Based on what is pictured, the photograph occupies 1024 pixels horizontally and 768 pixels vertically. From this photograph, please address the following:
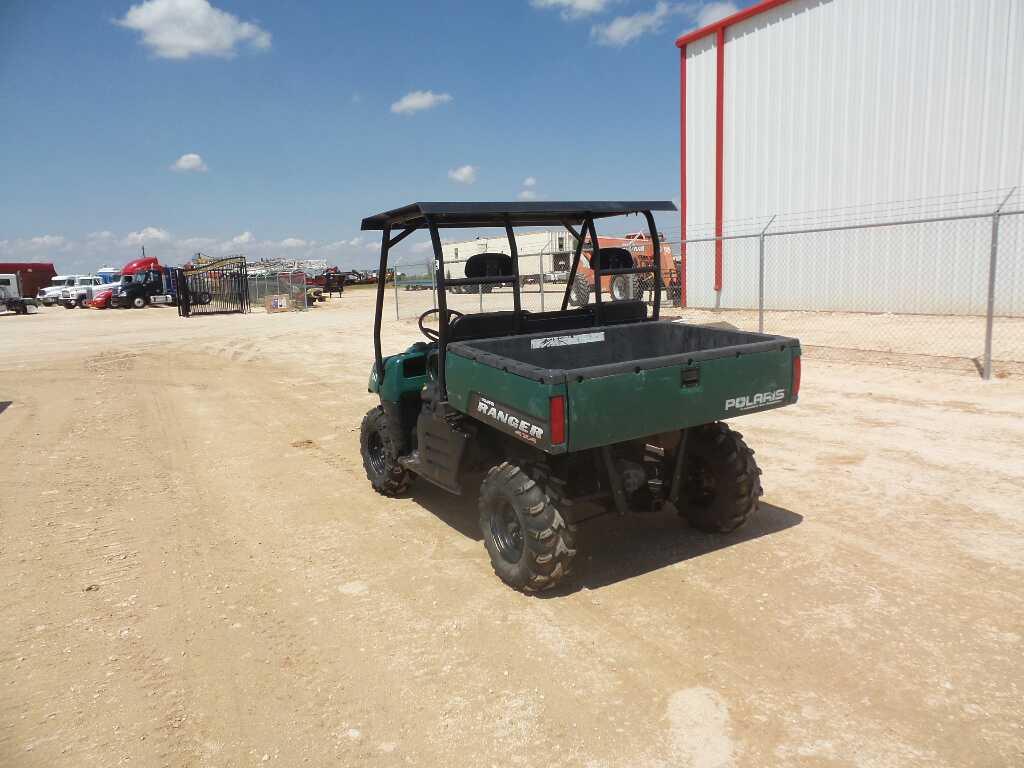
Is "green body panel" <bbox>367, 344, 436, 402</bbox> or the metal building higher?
the metal building

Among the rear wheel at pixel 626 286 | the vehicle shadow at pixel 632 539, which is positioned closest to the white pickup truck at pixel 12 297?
the rear wheel at pixel 626 286

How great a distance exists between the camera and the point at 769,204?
19.0 meters

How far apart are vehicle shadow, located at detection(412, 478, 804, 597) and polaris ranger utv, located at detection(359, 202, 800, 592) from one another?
0.16m

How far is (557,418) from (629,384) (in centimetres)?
44

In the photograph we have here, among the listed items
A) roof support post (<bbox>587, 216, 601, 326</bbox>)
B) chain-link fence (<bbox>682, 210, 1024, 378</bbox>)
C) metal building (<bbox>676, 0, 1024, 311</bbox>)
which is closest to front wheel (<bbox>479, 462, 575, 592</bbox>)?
roof support post (<bbox>587, 216, 601, 326</bbox>)

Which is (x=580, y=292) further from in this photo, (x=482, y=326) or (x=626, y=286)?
(x=482, y=326)

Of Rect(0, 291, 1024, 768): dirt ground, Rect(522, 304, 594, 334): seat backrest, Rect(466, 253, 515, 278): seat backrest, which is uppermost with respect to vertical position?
Rect(466, 253, 515, 278): seat backrest

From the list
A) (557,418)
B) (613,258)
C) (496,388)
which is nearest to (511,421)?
(496,388)

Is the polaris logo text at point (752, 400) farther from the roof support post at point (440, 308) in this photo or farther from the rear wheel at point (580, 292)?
the rear wheel at point (580, 292)

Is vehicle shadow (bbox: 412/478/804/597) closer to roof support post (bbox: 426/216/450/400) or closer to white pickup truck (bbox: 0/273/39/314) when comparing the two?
roof support post (bbox: 426/216/450/400)

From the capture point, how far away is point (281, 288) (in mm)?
33500

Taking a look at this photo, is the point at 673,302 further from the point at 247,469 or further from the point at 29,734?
the point at 29,734

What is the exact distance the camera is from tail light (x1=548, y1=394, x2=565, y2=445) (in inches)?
132

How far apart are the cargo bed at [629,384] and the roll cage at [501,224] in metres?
0.36
